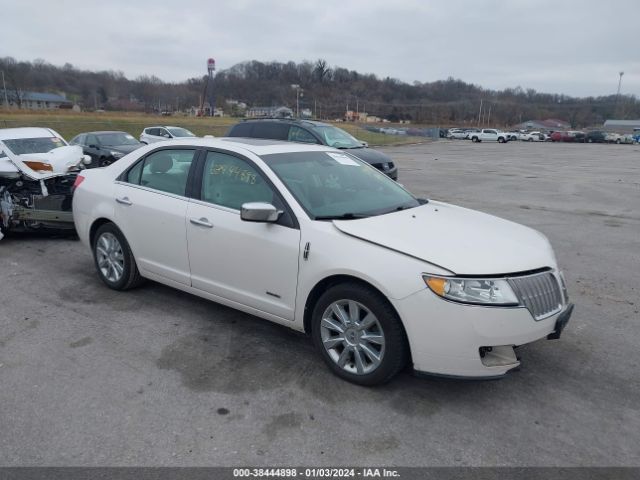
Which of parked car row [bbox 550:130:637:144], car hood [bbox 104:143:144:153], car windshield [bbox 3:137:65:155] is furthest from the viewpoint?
parked car row [bbox 550:130:637:144]

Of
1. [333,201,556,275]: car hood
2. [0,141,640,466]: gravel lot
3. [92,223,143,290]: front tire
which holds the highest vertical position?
[333,201,556,275]: car hood

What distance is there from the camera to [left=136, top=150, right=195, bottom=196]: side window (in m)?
4.59

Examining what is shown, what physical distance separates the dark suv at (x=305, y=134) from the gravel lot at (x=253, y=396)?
7530 millimetres

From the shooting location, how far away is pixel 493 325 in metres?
3.09

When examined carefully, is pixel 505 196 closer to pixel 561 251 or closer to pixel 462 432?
pixel 561 251

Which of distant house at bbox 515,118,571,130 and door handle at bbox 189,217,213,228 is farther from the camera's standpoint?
distant house at bbox 515,118,571,130

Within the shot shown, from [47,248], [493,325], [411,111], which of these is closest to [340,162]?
[493,325]

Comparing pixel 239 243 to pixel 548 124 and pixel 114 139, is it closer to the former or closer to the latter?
pixel 114 139

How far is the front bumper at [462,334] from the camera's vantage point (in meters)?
3.08

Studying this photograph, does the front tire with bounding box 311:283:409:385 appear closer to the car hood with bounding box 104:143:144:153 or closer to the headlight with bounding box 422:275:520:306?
the headlight with bounding box 422:275:520:306

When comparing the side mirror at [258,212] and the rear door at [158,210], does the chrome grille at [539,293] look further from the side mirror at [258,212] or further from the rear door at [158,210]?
the rear door at [158,210]

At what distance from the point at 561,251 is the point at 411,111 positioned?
414ft

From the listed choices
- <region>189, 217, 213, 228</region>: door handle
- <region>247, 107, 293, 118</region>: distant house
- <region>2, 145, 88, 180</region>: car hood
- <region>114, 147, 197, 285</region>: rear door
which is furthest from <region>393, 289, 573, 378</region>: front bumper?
<region>247, 107, 293, 118</region>: distant house

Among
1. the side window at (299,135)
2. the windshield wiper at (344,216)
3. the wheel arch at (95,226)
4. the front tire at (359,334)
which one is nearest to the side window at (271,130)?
the side window at (299,135)
